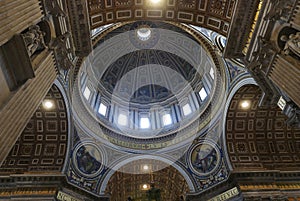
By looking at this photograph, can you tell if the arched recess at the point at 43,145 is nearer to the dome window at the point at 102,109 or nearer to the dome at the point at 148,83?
the dome at the point at 148,83

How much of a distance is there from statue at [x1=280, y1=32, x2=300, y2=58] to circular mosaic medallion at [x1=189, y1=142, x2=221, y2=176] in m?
10.1

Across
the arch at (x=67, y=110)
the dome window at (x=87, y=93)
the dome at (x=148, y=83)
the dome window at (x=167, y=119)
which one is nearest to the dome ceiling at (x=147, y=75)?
the dome at (x=148, y=83)

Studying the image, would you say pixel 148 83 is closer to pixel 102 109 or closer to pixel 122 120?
pixel 122 120

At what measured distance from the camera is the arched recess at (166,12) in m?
10.1

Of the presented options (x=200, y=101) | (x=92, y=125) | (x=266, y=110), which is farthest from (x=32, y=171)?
(x=266, y=110)

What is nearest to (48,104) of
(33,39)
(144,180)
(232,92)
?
(33,39)

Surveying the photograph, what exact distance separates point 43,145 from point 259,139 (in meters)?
12.7

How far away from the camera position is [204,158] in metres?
16.7

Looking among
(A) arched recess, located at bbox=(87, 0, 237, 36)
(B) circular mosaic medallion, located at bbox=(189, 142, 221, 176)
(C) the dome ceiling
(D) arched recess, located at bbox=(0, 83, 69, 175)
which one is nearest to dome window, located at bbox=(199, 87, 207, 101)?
(C) the dome ceiling

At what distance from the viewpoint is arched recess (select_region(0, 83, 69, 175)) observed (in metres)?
14.4

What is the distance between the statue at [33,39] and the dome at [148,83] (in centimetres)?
1009

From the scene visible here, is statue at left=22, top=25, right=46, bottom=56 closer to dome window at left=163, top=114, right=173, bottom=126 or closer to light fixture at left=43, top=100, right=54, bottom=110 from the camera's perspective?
light fixture at left=43, top=100, right=54, bottom=110

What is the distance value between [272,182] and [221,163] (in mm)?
2873

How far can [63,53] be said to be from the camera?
780cm
